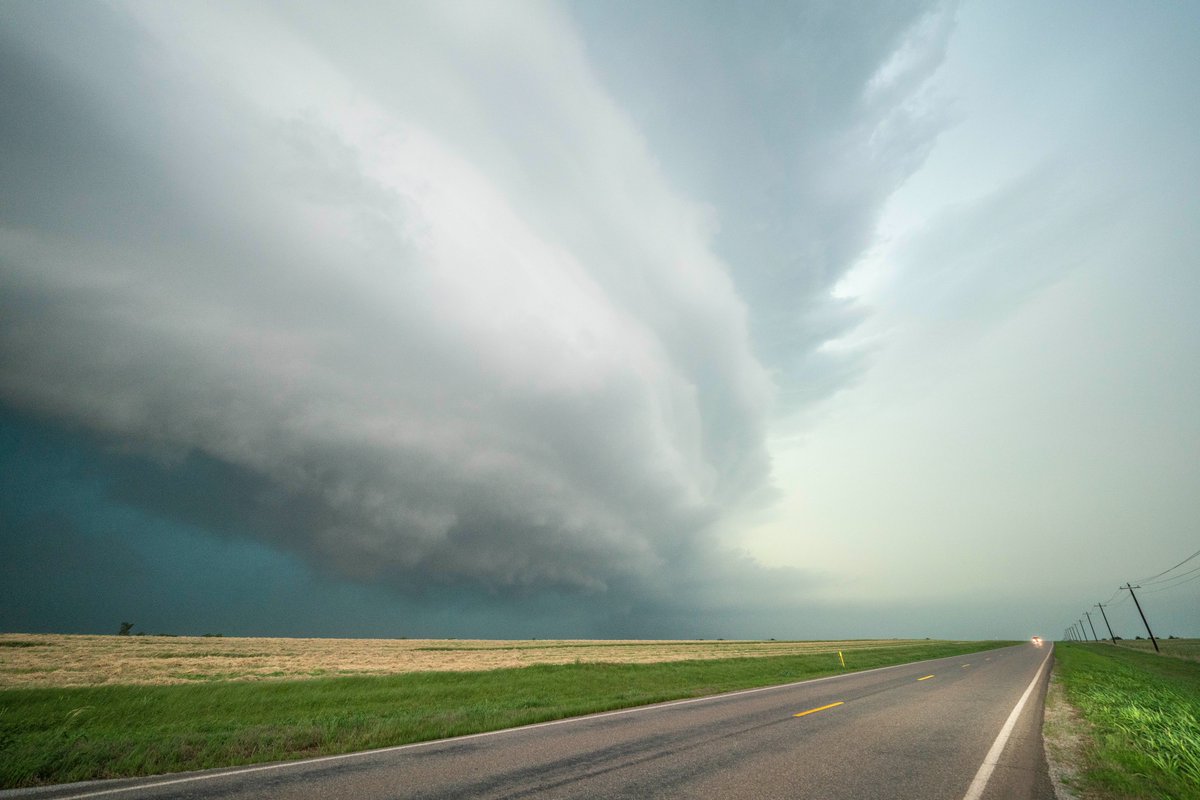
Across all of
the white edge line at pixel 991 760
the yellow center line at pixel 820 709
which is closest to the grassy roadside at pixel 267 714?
the yellow center line at pixel 820 709

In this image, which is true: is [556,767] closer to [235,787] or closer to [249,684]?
[235,787]

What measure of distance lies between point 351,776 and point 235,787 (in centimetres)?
149

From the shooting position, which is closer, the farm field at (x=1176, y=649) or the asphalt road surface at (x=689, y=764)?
the asphalt road surface at (x=689, y=764)

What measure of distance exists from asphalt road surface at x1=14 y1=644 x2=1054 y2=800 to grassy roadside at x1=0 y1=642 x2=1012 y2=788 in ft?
3.91

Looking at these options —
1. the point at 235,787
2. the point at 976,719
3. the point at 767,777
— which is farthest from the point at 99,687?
the point at 976,719

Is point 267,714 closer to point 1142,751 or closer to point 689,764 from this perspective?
point 689,764

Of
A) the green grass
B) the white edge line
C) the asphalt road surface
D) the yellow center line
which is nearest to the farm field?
the green grass

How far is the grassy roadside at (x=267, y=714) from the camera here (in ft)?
28.2

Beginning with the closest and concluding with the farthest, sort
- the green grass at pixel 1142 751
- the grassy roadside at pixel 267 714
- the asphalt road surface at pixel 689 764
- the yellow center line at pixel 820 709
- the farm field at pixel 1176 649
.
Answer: the asphalt road surface at pixel 689 764, the green grass at pixel 1142 751, the grassy roadside at pixel 267 714, the yellow center line at pixel 820 709, the farm field at pixel 1176 649

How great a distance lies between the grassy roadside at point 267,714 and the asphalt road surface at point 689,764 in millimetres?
1193

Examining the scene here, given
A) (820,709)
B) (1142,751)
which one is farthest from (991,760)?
(820,709)

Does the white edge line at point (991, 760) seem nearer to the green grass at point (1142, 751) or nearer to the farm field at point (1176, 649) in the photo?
the green grass at point (1142, 751)

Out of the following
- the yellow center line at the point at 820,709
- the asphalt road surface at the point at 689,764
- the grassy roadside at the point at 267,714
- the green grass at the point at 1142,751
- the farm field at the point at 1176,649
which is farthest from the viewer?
the farm field at the point at 1176,649

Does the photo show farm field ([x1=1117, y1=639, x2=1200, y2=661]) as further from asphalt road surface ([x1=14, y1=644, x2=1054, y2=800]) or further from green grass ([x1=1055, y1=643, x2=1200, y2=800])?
asphalt road surface ([x1=14, y1=644, x2=1054, y2=800])
